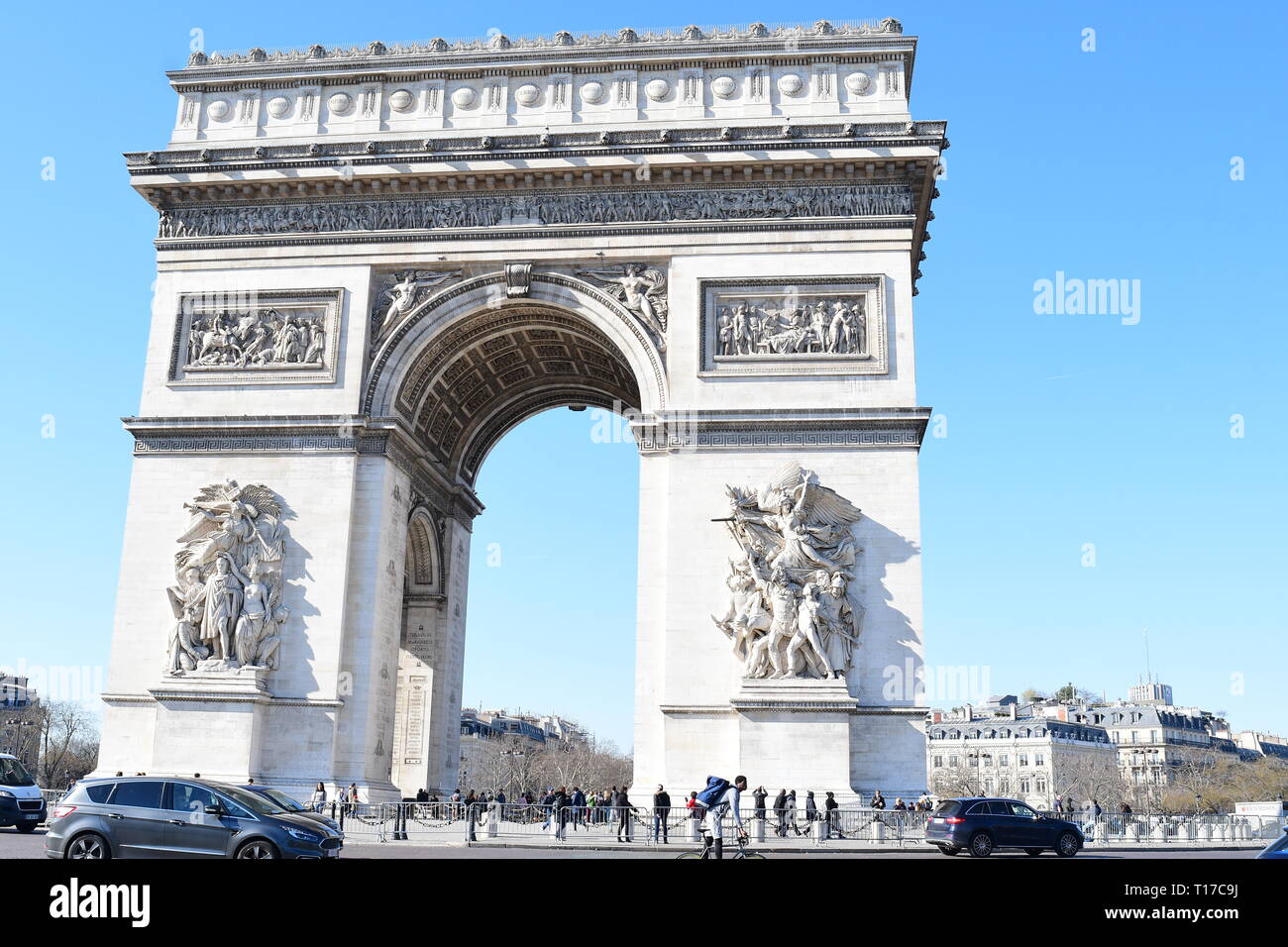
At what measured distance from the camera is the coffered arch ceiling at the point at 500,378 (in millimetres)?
30312

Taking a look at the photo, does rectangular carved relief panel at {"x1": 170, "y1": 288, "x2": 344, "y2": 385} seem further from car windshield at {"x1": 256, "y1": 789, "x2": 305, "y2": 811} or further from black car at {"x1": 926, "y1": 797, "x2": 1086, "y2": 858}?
black car at {"x1": 926, "y1": 797, "x2": 1086, "y2": 858}

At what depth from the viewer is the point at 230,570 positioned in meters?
27.6

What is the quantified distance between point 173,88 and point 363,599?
1425cm

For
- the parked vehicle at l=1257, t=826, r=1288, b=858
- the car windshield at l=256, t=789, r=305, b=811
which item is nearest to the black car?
the parked vehicle at l=1257, t=826, r=1288, b=858

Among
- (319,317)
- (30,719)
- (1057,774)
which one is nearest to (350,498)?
(319,317)

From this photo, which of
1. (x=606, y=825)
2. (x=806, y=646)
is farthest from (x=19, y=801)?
(x=806, y=646)

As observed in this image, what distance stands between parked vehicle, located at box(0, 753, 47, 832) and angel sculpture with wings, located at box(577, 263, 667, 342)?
15.8 m

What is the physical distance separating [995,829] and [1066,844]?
172 centimetres

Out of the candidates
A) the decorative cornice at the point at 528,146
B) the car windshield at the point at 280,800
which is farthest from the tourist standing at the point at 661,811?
the decorative cornice at the point at 528,146

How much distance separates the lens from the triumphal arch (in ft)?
86.7

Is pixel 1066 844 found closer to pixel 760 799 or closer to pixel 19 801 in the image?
pixel 760 799

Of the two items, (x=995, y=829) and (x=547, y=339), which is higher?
(x=547, y=339)

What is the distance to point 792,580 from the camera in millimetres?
26125

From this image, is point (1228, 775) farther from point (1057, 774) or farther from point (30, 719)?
point (30, 719)
